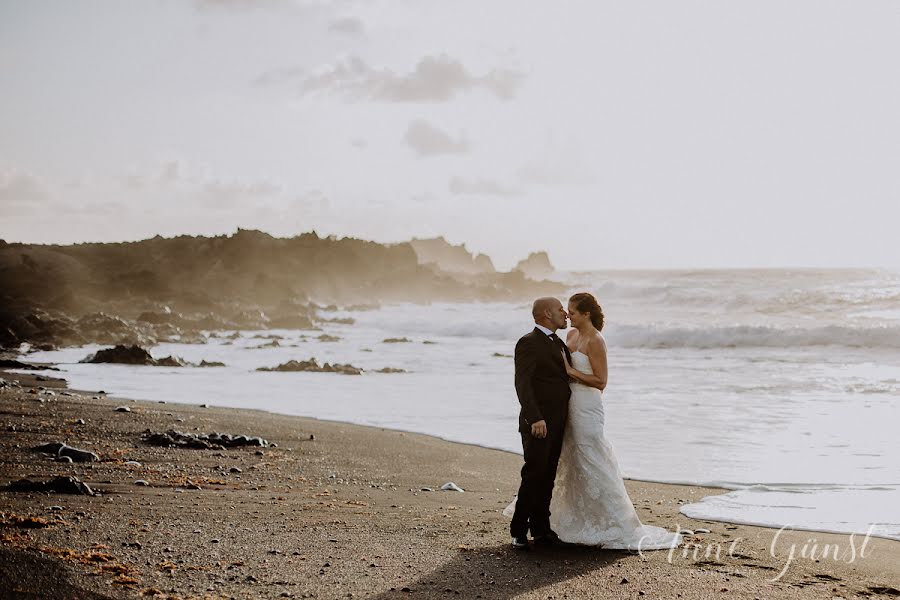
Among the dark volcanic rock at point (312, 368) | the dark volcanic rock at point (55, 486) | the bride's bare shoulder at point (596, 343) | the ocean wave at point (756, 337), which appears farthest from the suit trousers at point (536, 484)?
the ocean wave at point (756, 337)

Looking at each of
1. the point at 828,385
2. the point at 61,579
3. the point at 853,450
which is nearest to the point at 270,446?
the point at 61,579

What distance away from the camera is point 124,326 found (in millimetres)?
28875

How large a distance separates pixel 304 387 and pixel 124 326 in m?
14.2

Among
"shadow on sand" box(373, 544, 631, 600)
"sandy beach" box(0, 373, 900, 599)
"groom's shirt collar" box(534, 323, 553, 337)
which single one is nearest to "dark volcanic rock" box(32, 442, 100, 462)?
"sandy beach" box(0, 373, 900, 599)

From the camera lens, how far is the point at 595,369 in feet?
20.4

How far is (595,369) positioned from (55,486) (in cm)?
454

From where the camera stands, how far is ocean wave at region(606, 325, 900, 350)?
26688 mm

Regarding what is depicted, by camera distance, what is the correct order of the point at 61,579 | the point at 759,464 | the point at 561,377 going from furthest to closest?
the point at 759,464
the point at 561,377
the point at 61,579

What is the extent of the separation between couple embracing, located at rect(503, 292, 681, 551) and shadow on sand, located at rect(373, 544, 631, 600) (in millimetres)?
167

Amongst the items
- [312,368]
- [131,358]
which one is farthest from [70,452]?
[131,358]

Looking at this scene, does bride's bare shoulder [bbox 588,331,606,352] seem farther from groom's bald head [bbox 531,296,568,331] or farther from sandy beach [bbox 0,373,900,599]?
sandy beach [bbox 0,373,900,599]

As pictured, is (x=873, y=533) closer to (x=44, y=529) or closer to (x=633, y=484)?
(x=633, y=484)

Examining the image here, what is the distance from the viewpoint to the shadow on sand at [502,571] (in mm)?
4879

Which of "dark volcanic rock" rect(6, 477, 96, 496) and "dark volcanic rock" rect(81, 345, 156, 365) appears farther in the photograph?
"dark volcanic rock" rect(81, 345, 156, 365)
